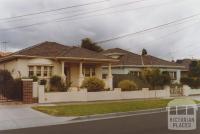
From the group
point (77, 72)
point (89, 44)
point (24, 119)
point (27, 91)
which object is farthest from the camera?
point (89, 44)

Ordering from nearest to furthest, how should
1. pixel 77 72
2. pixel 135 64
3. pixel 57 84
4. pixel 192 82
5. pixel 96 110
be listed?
pixel 96 110 → pixel 57 84 → pixel 77 72 → pixel 192 82 → pixel 135 64

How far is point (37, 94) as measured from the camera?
94.2 ft

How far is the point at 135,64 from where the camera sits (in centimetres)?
4919

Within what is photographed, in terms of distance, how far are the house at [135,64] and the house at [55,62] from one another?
29.2ft

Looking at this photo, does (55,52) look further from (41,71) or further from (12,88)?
(12,88)

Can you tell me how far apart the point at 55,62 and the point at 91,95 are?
6830 millimetres

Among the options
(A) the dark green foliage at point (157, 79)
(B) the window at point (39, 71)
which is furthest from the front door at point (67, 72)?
(A) the dark green foliage at point (157, 79)

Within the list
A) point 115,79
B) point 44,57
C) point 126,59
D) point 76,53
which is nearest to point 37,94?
point 44,57

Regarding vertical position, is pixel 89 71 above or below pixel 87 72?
above

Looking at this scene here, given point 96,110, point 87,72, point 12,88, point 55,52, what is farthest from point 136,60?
point 96,110

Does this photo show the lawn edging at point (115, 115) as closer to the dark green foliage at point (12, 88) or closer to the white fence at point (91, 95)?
the white fence at point (91, 95)

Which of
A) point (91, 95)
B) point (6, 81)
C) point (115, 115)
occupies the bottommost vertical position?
point (115, 115)

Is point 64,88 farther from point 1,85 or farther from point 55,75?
point 1,85

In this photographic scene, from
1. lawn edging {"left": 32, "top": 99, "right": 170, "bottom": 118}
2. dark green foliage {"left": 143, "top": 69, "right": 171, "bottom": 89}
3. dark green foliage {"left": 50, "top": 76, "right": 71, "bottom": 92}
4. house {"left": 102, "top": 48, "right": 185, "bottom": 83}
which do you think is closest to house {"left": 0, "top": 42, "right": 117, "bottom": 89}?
dark green foliage {"left": 50, "top": 76, "right": 71, "bottom": 92}
